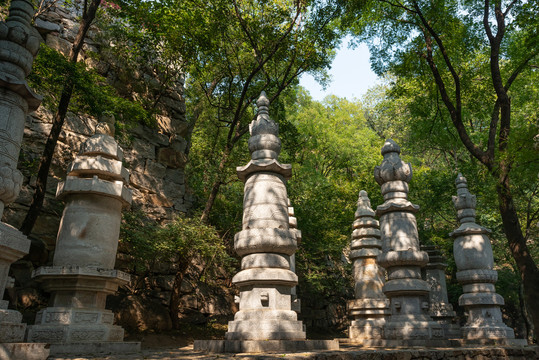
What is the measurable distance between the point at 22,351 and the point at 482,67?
52.6 feet

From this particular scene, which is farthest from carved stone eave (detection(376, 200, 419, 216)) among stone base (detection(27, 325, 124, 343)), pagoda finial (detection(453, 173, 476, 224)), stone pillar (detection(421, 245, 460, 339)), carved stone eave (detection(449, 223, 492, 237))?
stone base (detection(27, 325, 124, 343))

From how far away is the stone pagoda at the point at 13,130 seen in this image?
432 cm

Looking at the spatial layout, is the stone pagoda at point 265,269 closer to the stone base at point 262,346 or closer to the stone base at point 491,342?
the stone base at point 262,346

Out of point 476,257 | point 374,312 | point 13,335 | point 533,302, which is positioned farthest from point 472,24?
point 13,335

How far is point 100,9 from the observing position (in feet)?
48.8

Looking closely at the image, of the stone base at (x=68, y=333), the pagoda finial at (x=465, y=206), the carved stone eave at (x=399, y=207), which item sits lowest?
the stone base at (x=68, y=333)

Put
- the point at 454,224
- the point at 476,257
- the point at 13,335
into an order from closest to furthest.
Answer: the point at 13,335
the point at 476,257
the point at 454,224

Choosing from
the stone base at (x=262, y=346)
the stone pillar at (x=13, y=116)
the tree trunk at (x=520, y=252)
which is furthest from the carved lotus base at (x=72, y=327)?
the tree trunk at (x=520, y=252)

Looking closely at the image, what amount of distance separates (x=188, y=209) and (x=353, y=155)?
46.7ft

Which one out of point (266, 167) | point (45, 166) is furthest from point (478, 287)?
point (45, 166)

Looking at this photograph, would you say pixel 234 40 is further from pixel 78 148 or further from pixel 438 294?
pixel 438 294

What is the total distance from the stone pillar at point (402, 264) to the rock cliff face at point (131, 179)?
8187 millimetres

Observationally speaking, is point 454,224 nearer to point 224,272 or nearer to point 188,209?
point 224,272

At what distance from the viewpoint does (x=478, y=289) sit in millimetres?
9875
